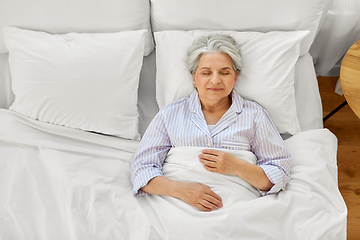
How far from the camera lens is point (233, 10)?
58.0 inches

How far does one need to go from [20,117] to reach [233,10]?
109 centimetres

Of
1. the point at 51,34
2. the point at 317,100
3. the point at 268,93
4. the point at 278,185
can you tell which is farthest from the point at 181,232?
the point at 51,34

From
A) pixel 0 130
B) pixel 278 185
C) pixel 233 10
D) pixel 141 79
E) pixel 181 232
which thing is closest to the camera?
pixel 181 232

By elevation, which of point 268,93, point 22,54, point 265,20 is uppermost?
point 265,20

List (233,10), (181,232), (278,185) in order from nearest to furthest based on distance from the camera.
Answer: (181,232)
(278,185)
(233,10)

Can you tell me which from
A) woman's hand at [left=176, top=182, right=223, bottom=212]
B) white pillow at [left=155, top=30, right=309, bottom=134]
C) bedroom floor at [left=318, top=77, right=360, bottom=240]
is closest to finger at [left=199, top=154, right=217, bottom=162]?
woman's hand at [left=176, top=182, right=223, bottom=212]

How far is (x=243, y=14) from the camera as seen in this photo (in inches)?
58.1

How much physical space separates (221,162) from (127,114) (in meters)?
0.50

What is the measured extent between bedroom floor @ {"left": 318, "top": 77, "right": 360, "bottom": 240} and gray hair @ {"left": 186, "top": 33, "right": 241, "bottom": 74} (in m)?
1.01

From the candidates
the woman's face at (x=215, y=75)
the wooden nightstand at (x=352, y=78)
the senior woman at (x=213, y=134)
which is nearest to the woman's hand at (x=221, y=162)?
the senior woman at (x=213, y=134)

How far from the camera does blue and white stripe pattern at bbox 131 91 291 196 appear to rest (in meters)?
1.25

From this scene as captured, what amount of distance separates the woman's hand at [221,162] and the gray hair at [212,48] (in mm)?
399

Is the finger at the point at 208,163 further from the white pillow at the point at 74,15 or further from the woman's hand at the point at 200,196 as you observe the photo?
the white pillow at the point at 74,15

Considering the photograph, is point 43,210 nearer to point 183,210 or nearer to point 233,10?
point 183,210
